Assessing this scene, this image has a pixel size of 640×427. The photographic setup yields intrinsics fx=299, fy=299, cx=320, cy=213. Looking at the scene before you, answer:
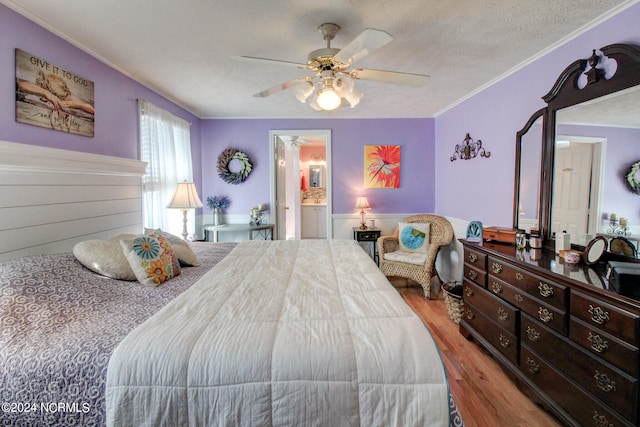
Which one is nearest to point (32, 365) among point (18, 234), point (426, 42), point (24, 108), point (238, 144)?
point (18, 234)

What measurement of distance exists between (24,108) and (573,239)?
11.6 feet

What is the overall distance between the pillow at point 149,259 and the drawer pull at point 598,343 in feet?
7.28

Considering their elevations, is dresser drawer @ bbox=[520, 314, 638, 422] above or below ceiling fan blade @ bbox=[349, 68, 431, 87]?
below

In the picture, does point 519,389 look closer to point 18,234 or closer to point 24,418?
point 24,418

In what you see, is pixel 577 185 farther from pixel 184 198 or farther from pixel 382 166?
pixel 184 198

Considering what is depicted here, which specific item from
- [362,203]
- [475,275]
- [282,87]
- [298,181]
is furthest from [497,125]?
[298,181]

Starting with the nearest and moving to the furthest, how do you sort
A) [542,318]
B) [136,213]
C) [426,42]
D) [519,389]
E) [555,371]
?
[555,371] < [542,318] < [519,389] < [426,42] < [136,213]

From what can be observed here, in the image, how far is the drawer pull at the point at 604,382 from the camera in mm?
1312

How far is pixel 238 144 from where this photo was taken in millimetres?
4371

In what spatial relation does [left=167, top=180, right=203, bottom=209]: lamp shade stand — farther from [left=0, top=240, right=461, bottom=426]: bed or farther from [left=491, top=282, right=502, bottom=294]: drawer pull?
[left=491, top=282, right=502, bottom=294]: drawer pull

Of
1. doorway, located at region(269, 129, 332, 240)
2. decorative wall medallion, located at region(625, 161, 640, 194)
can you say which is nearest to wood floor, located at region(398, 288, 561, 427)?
decorative wall medallion, located at region(625, 161, 640, 194)

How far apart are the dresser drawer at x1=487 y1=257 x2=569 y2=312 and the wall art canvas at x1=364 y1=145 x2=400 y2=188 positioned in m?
2.42

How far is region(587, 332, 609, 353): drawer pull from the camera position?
1342mm

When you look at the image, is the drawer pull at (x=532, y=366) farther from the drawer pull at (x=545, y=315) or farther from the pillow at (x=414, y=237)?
the pillow at (x=414, y=237)
